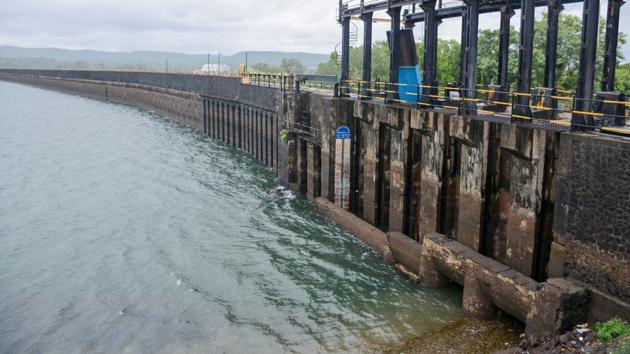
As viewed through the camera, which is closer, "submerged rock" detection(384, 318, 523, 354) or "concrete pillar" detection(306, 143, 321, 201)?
"submerged rock" detection(384, 318, 523, 354)

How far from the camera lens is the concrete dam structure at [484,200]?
13312 millimetres

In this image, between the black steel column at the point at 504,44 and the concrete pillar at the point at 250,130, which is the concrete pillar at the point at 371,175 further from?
the concrete pillar at the point at 250,130

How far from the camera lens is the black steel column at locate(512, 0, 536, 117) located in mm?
17172

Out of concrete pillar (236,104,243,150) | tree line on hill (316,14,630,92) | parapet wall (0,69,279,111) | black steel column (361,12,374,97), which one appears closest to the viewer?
black steel column (361,12,374,97)

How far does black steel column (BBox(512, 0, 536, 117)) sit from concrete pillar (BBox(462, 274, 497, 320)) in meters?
4.96

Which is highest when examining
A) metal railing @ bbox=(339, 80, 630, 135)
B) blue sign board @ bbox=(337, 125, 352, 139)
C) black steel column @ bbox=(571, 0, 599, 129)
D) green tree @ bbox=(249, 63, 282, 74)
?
green tree @ bbox=(249, 63, 282, 74)

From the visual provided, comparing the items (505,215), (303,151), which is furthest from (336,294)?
(303,151)

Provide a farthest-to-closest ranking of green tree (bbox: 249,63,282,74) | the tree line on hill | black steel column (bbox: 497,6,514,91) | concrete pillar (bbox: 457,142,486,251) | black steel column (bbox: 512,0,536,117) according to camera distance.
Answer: green tree (bbox: 249,63,282,74) → the tree line on hill → black steel column (bbox: 497,6,514,91) → concrete pillar (bbox: 457,142,486,251) → black steel column (bbox: 512,0,536,117)

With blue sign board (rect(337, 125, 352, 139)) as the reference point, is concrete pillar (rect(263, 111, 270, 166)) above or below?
below

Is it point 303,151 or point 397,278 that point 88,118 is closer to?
Result: point 303,151

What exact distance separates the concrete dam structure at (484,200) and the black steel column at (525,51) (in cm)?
97

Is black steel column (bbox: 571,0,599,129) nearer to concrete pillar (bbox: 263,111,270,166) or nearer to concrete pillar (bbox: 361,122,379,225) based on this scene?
concrete pillar (bbox: 361,122,379,225)

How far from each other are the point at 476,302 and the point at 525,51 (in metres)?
7.35

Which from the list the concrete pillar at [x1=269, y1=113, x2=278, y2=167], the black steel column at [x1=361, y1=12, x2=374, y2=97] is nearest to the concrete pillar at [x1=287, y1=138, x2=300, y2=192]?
the black steel column at [x1=361, y1=12, x2=374, y2=97]
